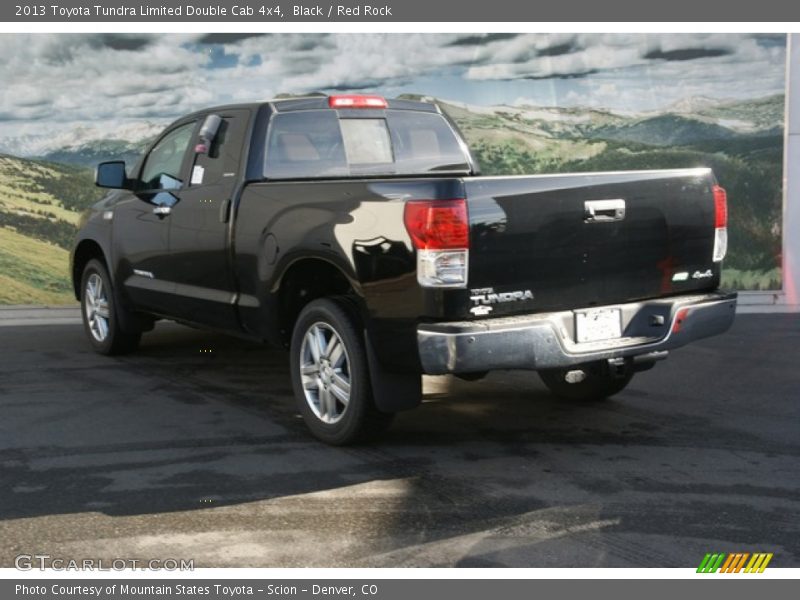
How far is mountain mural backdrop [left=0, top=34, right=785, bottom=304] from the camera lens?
12.4 m

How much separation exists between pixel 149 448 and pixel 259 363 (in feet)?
8.78

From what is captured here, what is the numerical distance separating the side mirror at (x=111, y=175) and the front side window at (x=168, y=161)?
0.17 m

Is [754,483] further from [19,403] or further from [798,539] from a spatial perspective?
[19,403]

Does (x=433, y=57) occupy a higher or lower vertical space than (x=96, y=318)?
higher

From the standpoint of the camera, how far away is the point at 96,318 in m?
9.08

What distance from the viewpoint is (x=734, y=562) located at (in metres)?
4.33

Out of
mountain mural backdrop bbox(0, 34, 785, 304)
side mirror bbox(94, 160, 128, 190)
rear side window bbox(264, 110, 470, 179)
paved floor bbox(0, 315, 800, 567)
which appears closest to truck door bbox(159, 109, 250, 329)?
rear side window bbox(264, 110, 470, 179)

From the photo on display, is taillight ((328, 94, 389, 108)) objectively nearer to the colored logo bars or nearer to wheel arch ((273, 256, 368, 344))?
wheel arch ((273, 256, 368, 344))

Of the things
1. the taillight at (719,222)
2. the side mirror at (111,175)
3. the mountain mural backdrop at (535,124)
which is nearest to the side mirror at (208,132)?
the side mirror at (111,175)

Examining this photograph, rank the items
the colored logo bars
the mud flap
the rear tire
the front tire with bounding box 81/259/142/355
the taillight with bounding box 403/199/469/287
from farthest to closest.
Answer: the front tire with bounding box 81/259/142/355 → the rear tire → the mud flap → the taillight with bounding box 403/199/469/287 → the colored logo bars

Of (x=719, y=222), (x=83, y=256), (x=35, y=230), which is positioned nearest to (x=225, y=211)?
(x=83, y=256)

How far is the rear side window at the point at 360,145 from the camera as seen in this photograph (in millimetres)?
6879

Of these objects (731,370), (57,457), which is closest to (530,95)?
(731,370)

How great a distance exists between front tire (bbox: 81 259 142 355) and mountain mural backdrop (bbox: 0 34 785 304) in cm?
339
